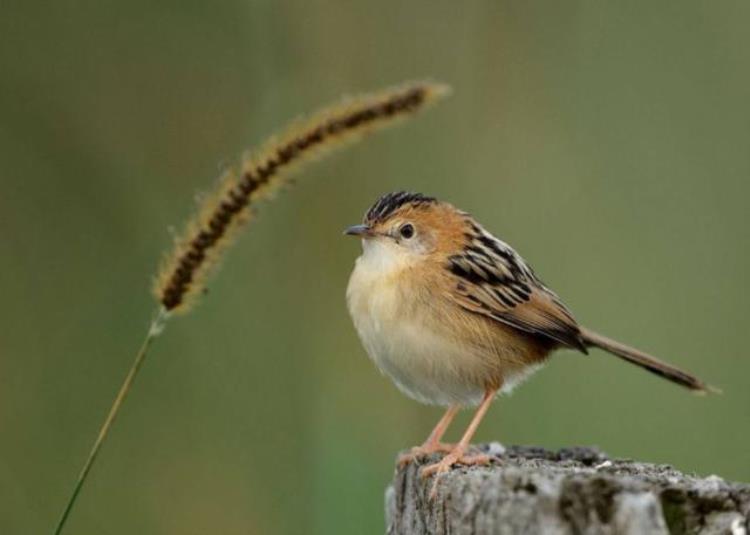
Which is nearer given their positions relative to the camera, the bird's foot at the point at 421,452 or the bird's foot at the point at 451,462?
the bird's foot at the point at 451,462

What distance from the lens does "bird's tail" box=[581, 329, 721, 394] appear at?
5.22 meters

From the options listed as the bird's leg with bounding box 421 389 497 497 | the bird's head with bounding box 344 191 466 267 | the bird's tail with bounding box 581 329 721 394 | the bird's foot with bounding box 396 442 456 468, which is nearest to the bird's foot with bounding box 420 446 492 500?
the bird's leg with bounding box 421 389 497 497

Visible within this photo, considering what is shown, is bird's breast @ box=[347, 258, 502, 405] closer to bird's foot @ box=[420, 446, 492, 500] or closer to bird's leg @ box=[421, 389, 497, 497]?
bird's leg @ box=[421, 389, 497, 497]

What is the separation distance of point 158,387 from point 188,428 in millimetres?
224

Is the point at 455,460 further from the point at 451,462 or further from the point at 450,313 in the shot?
the point at 450,313

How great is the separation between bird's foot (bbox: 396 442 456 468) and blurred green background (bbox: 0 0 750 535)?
1.14ft

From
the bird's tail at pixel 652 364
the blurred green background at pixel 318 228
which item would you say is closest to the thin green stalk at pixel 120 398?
the blurred green background at pixel 318 228

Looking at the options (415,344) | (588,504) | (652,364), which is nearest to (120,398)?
(588,504)

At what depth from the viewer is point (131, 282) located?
19.3 ft

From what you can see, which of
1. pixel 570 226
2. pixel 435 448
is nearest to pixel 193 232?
pixel 435 448

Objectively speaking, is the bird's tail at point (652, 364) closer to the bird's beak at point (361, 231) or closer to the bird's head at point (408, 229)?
the bird's head at point (408, 229)

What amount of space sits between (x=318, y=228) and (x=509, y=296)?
1.73 meters

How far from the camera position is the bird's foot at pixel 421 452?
14.1ft

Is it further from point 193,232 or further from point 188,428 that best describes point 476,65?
point 193,232
